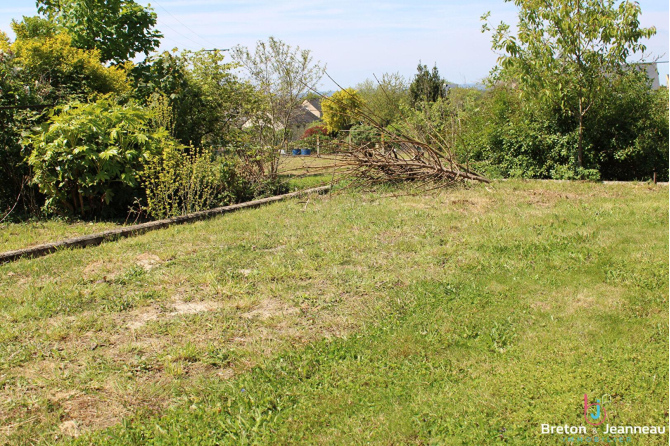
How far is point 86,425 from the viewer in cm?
298

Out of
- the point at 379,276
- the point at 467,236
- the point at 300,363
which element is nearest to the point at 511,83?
the point at 467,236

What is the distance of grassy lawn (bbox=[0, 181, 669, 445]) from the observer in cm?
295

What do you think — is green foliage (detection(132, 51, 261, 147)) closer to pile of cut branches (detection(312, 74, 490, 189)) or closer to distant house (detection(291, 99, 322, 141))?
distant house (detection(291, 99, 322, 141))

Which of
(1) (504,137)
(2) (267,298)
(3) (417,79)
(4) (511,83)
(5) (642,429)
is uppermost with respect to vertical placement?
(3) (417,79)

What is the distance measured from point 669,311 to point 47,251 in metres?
6.20

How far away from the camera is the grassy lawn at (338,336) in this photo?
2.95 metres

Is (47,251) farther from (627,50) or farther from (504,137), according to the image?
(627,50)

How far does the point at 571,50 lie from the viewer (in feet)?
33.5

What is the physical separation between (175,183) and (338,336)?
491 cm

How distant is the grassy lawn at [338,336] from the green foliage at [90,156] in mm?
1536

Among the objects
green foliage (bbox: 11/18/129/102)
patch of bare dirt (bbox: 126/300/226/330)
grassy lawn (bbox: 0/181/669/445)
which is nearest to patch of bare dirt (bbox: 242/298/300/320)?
grassy lawn (bbox: 0/181/669/445)

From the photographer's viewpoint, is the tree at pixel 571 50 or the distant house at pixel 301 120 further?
the distant house at pixel 301 120

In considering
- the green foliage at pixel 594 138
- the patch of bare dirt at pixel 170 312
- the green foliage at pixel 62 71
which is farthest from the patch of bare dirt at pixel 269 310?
the green foliage at pixel 594 138

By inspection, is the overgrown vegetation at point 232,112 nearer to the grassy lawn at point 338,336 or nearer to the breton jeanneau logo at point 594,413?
the grassy lawn at point 338,336
